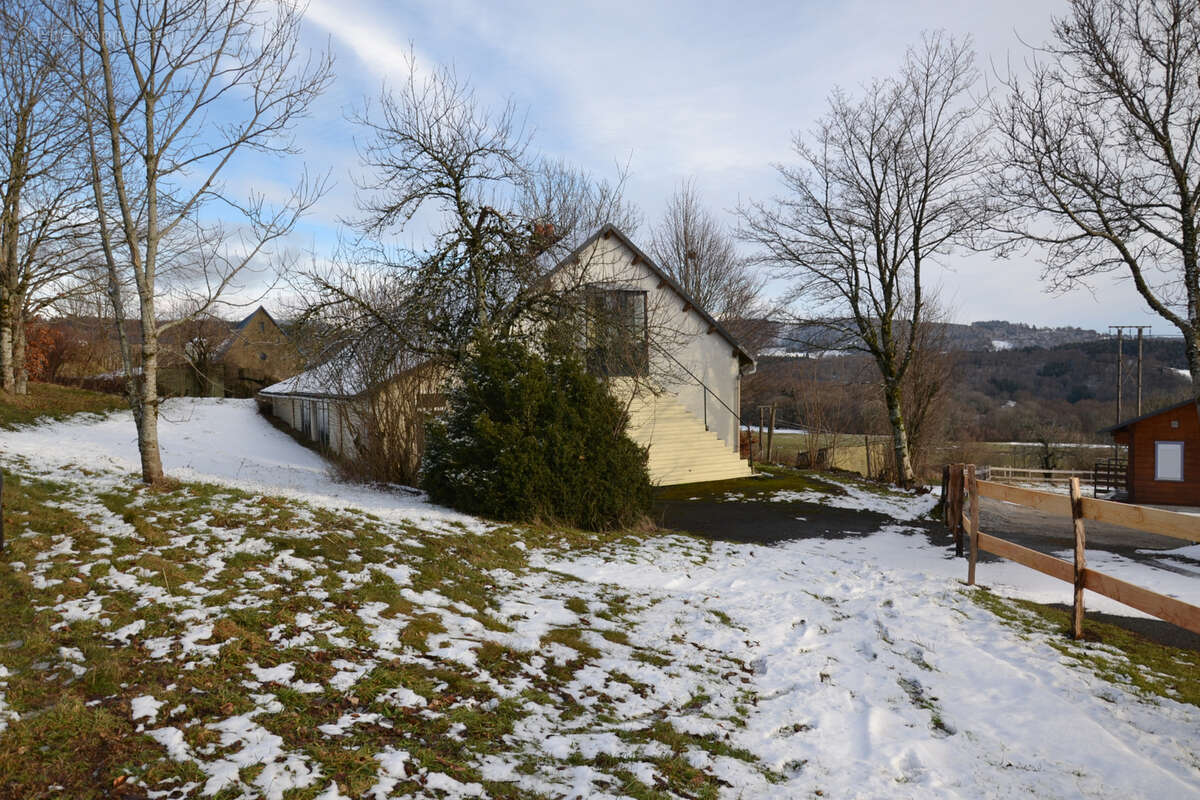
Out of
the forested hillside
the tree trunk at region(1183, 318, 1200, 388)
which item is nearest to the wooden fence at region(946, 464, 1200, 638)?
the tree trunk at region(1183, 318, 1200, 388)

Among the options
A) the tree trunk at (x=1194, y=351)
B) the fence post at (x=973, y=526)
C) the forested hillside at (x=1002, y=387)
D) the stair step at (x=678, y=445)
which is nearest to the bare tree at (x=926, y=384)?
the forested hillside at (x=1002, y=387)

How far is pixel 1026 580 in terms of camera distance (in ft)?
28.4

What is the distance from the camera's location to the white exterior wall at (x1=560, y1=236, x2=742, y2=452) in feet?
68.4

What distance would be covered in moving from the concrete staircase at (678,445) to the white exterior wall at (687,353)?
1.22 meters

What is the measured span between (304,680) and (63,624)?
1764 millimetres

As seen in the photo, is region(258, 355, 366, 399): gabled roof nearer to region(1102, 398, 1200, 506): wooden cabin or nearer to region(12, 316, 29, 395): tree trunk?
region(12, 316, 29, 395): tree trunk

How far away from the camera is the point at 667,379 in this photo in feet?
70.6

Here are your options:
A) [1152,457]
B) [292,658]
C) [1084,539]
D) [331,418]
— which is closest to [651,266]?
[331,418]

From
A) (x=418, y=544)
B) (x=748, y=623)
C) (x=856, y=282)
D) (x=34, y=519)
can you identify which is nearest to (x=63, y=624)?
(x=34, y=519)

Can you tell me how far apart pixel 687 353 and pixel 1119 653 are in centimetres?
1695

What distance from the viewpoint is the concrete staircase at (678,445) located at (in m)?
19.5

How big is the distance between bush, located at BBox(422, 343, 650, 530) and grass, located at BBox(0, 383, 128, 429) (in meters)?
12.5

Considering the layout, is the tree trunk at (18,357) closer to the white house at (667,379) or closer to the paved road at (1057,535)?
the white house at (667,379)

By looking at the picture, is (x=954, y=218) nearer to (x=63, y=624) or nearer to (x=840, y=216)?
(x=840, y=216)
